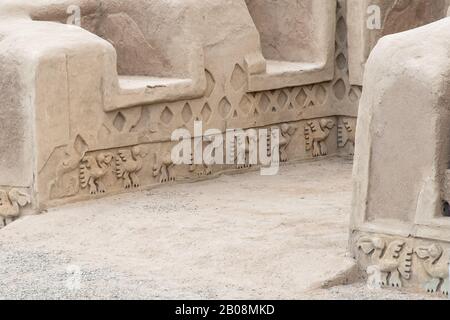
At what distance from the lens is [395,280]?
6.90 meters

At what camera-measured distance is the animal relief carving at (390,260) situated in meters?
6.87

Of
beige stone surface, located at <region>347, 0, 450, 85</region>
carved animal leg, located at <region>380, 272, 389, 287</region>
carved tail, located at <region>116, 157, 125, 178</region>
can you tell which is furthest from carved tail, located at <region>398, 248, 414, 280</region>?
beige stone surface, located at <region>347, 0, 450, 85</region>

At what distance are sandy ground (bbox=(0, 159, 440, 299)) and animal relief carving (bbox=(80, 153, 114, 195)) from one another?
12 centimetres

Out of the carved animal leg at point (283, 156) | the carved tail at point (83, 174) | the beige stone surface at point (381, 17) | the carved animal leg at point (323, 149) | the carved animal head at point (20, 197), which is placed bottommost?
the carved animal leg at point (323, 149)

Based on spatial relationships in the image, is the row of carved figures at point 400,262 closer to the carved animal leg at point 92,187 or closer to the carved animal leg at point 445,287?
the carved animal leg at point 445,287

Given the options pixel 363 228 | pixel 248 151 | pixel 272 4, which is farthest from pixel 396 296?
pixel 272 4

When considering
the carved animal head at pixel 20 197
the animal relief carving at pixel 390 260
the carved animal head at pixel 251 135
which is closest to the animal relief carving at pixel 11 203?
the carved animal head at pixel 20 197

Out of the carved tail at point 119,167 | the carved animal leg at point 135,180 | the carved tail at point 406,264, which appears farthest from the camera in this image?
the carved animal leg at point 135,180

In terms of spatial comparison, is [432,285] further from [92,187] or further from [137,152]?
[137,152]

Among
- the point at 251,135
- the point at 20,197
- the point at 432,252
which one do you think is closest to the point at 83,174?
the point at 20,197

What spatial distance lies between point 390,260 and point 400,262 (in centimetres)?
6

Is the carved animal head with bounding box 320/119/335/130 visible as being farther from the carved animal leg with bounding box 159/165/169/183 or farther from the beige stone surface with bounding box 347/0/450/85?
the carved animal leg with bounding box 159/165/169/183

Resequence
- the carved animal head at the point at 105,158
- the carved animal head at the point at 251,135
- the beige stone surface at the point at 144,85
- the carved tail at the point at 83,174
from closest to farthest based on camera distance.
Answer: the beige stone surface at the point at 144,85, the carved tail at the point at 83,174, the carved animal head at the point at 105,158, the carved animal head at the point at 251,135

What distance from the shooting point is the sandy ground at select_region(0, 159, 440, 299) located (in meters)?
6.89
